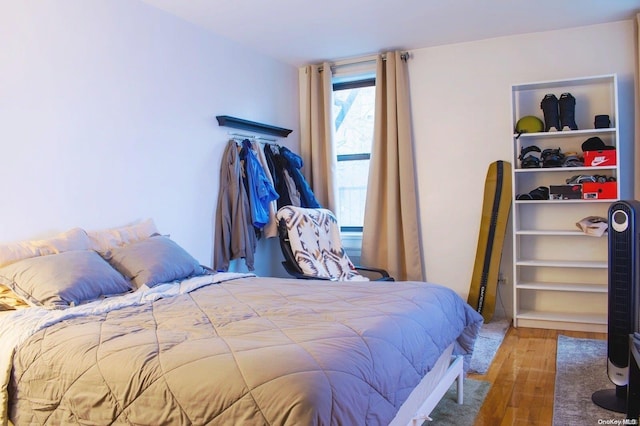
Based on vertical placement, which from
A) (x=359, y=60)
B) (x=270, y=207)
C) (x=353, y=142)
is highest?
(x=359, y=60)

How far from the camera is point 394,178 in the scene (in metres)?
4.66

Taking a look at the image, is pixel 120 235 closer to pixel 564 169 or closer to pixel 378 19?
pixel 378 19

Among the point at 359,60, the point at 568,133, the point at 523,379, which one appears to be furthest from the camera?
the point at 359,60

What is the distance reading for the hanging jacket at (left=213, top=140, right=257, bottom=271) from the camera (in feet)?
13.0

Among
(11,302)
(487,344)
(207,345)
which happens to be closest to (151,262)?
(11,302)

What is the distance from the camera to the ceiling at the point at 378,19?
3.54 m

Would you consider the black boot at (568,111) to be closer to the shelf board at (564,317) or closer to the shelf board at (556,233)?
the shelf board at (556,233)

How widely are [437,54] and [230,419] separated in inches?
158

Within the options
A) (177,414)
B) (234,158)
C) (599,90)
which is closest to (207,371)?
(177,414)

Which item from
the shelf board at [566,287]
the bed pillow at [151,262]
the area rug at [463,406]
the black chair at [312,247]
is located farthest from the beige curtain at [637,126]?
the bed pillow at [151,262]

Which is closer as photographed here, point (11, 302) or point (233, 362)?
→ point (233, 362)

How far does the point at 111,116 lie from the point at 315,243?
5.77ft

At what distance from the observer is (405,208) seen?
15.2ft

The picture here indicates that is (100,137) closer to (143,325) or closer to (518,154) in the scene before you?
(143,325)
